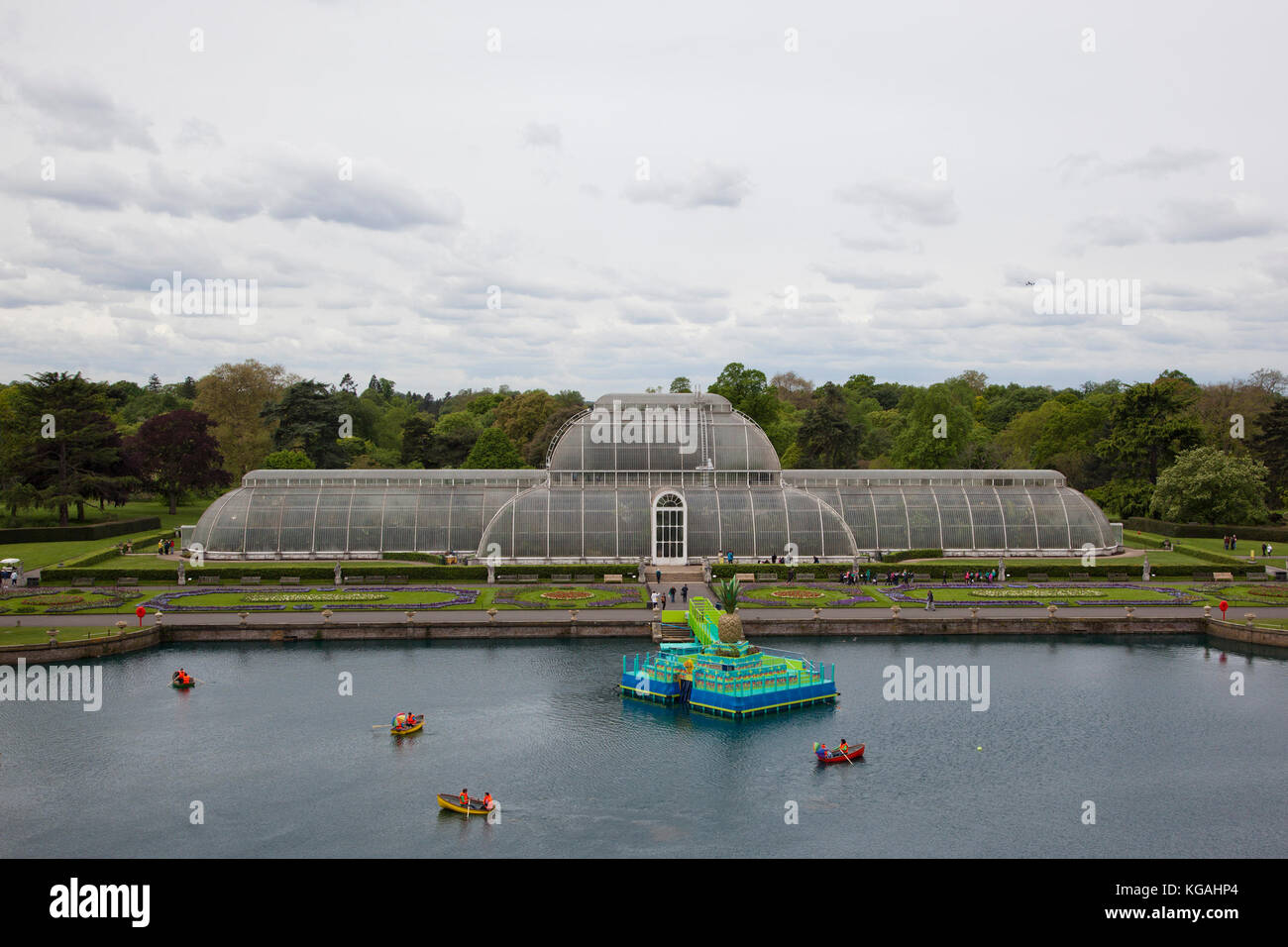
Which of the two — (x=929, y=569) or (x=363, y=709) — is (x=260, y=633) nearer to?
(x=363, y=709)

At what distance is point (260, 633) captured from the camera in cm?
6812

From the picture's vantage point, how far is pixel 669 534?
3538 inches

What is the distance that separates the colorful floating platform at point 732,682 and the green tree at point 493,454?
263 ft

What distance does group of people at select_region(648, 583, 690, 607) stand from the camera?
73.3 metres

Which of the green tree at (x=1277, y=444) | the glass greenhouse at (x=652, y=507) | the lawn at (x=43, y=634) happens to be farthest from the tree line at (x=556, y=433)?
the lawn at (x=43, y=634)

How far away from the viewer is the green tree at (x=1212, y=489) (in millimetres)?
104938

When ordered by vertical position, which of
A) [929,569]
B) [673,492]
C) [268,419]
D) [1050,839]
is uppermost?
[268,419]

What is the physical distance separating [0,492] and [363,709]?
76.5 metres

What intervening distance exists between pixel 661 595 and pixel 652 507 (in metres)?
16.7

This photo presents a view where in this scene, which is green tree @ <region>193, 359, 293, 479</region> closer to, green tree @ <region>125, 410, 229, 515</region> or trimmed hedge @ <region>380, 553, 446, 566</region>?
green tree @ <region>125, 410, 229, 515</region>

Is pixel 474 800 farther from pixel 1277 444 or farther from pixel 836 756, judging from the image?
pixel 1277 444

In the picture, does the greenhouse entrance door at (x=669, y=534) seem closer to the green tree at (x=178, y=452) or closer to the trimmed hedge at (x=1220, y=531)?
the trimmed hedge at (x=1220, y=531)

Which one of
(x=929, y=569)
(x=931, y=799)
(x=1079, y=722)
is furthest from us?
(x=929, y=569)
